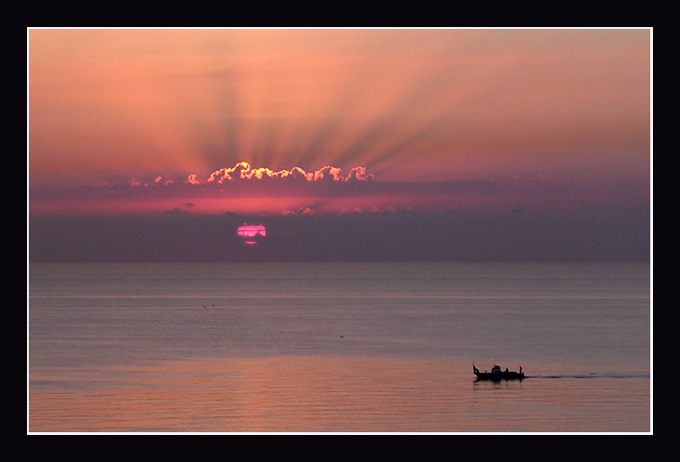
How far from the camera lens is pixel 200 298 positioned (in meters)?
147

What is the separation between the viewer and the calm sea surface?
1585 inches

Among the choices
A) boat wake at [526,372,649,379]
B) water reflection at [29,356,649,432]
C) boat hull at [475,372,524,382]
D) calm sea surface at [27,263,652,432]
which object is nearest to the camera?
water reflection at [29,356,649,432]

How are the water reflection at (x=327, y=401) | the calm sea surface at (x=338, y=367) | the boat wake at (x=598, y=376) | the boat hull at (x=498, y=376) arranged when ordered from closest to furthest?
the water reflection at (x=327, y=401)
the calm sea surface at (x=338, y=367)
the boat hull at (x=498, y=376)
the boat wake at (x=598, y=376)

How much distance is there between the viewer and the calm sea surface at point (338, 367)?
40.2 m

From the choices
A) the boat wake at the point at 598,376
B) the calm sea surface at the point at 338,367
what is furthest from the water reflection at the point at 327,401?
the boat wake at the point at 598,376

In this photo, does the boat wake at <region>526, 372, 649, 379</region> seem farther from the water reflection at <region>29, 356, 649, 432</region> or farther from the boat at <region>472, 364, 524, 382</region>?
the boat at <region>472, 364, 524, 382</region>

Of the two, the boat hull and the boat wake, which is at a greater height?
the boat hull

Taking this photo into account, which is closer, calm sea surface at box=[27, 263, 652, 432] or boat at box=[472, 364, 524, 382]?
calm sea surface at box=[27, 263, 652, 432]

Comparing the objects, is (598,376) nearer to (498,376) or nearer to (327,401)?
(498,376)

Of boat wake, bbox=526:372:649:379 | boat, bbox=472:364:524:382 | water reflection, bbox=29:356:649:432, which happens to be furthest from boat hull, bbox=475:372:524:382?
boat wake, bbox=526:372:649:379

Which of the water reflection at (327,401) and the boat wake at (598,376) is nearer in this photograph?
the water reflection at (327,401)

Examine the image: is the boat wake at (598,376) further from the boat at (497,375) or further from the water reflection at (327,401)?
the boat at (497,375)

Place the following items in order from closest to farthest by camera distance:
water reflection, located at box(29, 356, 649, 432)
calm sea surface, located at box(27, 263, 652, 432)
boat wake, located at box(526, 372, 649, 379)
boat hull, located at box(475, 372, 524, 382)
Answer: water reflection, located at box(29, 356, 649, 432) < calm sea surface, located at box(27, 263, 652, 432) < boat hull, located at box(475, 372, 524, 382) < boat wake, located at box(526, 372, 649, 379)

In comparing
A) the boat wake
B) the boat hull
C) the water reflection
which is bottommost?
the water reflection
